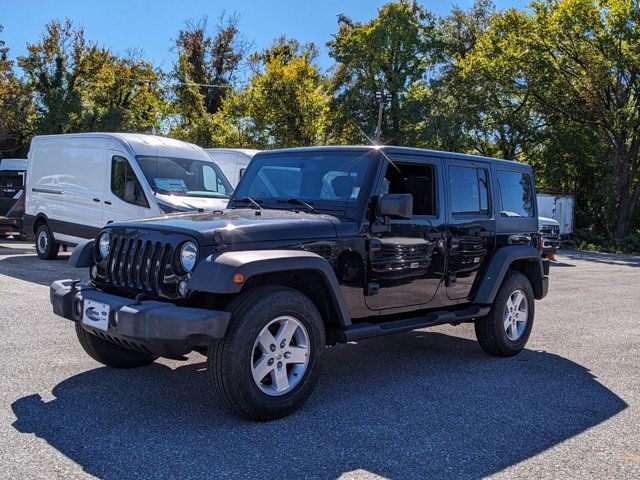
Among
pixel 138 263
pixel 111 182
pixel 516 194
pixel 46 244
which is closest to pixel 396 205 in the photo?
pixel 138 263

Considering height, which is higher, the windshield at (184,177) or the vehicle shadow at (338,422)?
the windshield at (184,177)

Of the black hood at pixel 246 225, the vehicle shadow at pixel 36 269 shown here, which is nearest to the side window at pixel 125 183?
the vehicle shadow at pixel 36 269

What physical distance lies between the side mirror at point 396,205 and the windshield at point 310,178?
0.23 metres

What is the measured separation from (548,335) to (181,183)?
6.58 m

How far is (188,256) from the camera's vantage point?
165 inches

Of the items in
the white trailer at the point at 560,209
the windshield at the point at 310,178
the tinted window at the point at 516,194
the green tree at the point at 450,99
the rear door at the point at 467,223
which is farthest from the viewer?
the green tree at the point at 450,99

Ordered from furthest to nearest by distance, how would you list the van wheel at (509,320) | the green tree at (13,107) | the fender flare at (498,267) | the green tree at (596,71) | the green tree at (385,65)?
the green tree at (385,65) → the green tree at (13,107) → the green tree at (596,71) → the van wheel at (509,320) → the fender flare at (498,267)

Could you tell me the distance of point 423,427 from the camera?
4.23m

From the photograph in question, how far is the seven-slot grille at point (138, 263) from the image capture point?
4.30 meters

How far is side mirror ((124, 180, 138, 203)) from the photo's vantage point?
11062mm

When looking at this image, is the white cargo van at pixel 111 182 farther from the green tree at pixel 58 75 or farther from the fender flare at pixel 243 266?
the green tree at pixel 58 75

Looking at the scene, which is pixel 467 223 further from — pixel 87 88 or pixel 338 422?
pixel 87 88

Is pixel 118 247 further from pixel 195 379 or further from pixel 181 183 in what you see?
pixel 181 183

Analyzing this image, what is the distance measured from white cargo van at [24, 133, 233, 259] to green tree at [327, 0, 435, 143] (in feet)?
88.2
